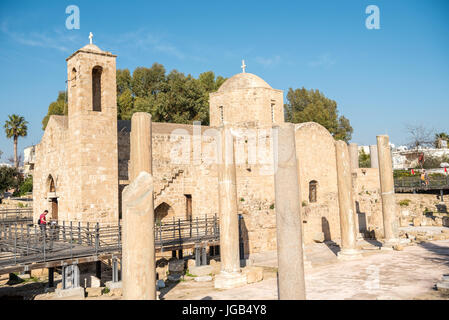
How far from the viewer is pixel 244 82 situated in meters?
22.1

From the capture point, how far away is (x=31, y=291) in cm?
Answer: 1255

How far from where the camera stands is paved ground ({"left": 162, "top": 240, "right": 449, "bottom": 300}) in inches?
368

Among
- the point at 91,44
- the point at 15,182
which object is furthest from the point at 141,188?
the point at 15,182

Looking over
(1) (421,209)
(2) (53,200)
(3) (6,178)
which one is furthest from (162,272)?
(3) (6,178)

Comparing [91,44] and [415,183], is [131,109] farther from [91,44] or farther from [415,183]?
[415,183]

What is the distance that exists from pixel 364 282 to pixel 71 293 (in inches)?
297

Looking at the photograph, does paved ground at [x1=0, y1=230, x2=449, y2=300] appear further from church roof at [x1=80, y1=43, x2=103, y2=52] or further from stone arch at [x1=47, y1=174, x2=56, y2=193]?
church roof at [x1=80, y1=43, x2=103, y2=52]

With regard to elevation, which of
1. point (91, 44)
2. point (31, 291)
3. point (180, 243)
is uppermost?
point (91, 44)

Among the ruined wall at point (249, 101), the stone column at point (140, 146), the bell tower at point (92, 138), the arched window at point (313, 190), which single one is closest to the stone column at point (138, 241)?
the stone column at point (140, 146)

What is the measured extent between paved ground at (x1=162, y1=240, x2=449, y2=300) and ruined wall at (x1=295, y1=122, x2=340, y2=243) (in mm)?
5127

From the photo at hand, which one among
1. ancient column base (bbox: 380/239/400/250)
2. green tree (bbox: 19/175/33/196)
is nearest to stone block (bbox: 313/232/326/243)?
ancient column base (bbox: 380/239/400/250)

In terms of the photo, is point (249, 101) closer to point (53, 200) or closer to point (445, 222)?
point (53, 200)
